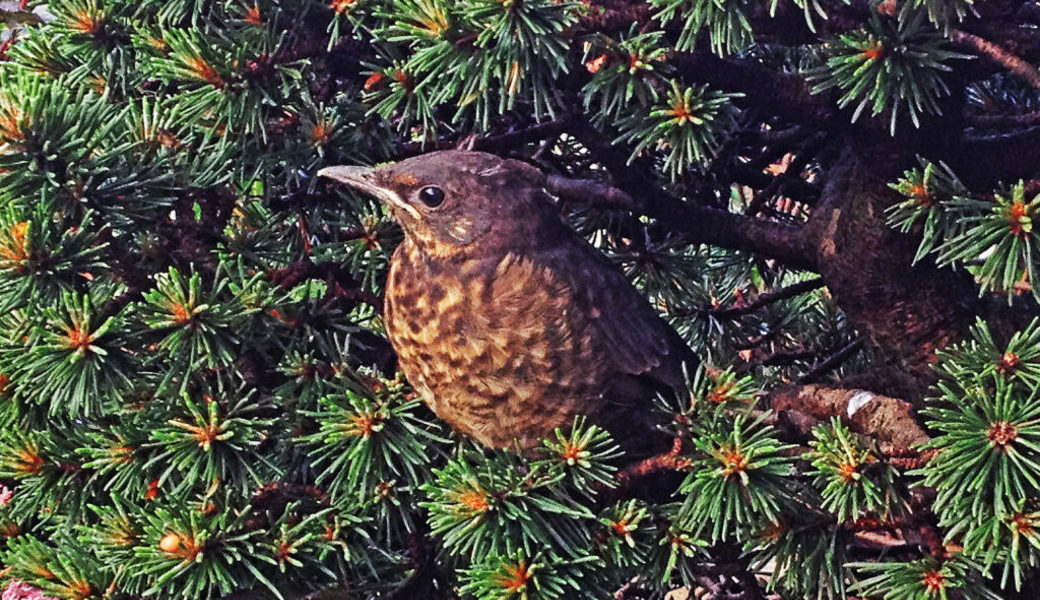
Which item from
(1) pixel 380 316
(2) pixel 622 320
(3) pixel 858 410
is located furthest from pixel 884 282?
(1) pixel 380 316

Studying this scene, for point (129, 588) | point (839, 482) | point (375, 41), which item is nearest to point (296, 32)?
point (375, 41)

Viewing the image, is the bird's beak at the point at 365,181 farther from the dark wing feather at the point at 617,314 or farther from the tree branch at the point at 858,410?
the tree branch at the point at 858,410

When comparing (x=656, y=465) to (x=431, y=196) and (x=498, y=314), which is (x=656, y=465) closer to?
(x=498, y=314)

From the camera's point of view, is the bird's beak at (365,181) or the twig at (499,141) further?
the twig at (499,141)

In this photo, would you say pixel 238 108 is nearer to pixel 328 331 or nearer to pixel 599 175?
pixel 328 331

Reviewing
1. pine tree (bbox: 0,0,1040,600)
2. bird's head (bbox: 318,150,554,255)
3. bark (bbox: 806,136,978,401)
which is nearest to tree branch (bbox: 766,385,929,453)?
pine tree (bbox: 0,0,1040,600)

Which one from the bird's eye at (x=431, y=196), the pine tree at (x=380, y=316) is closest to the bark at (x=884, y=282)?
the pine tree at (x=380, y=316)
